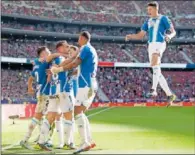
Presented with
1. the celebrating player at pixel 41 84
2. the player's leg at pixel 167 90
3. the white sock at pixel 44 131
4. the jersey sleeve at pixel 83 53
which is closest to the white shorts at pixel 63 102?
Answer: the white sock at pixel 44 131

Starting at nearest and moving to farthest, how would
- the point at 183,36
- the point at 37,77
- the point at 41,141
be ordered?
the point at 41,141
the point at 37,77
the point at 183,36

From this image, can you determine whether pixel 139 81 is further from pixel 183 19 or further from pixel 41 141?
pixel 41 141

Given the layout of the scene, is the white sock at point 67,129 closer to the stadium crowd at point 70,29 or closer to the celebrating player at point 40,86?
the celebrating player at point 40,86

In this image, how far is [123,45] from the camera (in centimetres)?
6062

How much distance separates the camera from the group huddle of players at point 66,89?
8695 millimetres

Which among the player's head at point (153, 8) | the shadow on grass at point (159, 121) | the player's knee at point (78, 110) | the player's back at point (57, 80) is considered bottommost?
the shadow on grass at point (159, 121)

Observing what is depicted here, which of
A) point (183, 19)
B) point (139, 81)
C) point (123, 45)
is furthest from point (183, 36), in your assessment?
point (139, 81)

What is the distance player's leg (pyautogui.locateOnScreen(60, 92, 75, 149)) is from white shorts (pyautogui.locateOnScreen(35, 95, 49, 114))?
131 cm

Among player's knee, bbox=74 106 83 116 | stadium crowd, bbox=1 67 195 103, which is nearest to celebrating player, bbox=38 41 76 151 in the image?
player's knee, bbox=74 106 83 116

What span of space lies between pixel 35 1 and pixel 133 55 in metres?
14.8

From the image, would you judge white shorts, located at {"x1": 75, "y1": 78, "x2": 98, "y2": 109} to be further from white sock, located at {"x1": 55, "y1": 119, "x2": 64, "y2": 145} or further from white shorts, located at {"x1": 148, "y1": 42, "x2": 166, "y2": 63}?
white shorts, located at {"x1": 148, "y1": 42, "x2": 166, "y2": 63}

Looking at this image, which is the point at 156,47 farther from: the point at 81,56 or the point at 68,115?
the point at 68,115

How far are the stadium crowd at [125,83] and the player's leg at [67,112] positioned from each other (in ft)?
119

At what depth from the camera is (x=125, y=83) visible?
52.9 m
